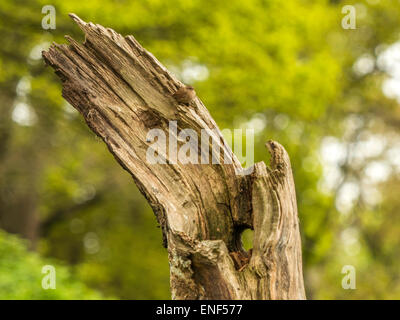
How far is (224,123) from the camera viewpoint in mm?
11039

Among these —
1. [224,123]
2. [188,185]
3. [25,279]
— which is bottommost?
[25,279]

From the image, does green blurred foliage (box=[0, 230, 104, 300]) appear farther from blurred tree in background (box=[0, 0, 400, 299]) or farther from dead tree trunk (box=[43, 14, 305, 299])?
dead tree trunk (box=[43, 14, 305, 299])

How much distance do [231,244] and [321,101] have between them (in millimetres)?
9438

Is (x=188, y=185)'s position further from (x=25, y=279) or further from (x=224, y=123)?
(x=224, y=123)

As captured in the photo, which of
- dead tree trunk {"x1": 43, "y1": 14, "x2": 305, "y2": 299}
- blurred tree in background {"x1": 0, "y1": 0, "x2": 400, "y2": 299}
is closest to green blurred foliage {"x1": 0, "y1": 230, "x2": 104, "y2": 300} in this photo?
blurred tree in background {"x1": 0, "y1": 0, "x2": 400, "y2": 299}

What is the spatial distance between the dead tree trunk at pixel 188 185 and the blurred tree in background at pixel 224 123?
3.54 meters

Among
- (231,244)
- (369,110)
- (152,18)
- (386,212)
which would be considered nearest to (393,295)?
(386,212)

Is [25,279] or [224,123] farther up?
[224,123]

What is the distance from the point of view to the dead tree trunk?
2.68 metres

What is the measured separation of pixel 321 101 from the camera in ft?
38.4

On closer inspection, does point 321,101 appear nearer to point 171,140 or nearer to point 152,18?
point 152,18

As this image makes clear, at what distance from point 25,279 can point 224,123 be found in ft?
18.3

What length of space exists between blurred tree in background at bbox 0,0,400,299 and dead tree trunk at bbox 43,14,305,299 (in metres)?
3.54

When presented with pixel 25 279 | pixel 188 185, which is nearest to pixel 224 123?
pixel 25 279
